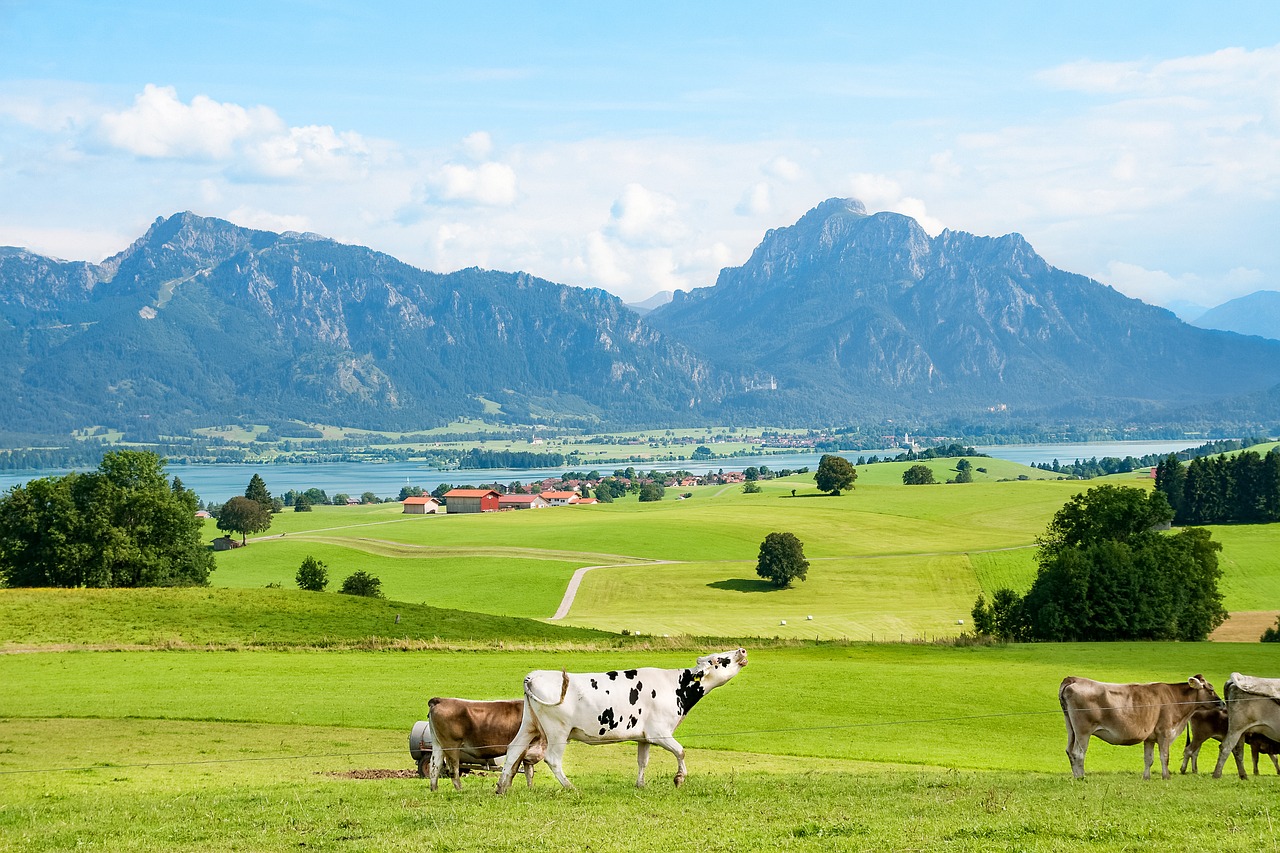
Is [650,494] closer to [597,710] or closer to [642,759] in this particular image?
[642,759]

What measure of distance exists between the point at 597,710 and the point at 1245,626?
62756 mm

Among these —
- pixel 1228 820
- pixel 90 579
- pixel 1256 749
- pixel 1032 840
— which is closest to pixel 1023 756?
pixel 1256 749

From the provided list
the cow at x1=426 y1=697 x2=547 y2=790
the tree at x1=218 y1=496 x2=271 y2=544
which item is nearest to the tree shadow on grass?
the tree at x1=218 y1=496 x2=271 y2=544

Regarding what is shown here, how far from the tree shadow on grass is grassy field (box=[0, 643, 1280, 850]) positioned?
39421mm

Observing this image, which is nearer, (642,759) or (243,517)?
(642,759)

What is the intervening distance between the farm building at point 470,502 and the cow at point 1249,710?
475ft

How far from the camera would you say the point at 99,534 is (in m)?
63.3

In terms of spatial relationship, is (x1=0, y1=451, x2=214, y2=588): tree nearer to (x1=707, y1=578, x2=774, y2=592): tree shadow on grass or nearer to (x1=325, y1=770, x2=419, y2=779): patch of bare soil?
(x1=707, y1=578, x2=774, y2=592): tree shadow on grass

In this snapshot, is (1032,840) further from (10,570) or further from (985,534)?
(985,534)

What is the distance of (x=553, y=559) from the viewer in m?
95.8

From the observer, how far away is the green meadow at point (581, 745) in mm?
12453

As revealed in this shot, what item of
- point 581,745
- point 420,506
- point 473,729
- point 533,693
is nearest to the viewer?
point 533,693

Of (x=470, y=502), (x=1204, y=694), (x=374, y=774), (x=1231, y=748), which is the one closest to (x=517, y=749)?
(x=374, y=774)

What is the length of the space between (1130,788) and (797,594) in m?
68.1
